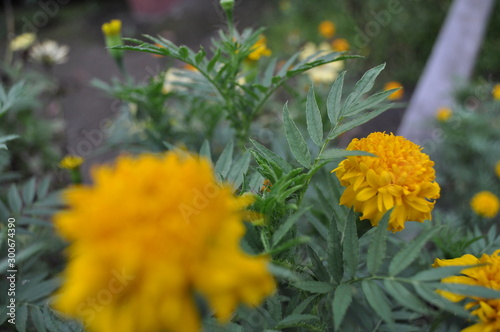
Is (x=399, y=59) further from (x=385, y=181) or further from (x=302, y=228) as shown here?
(x=385, y=181)

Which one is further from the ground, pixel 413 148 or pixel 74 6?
pixel 74 6

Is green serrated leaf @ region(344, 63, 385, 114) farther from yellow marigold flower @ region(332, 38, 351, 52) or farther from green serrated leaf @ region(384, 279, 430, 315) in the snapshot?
yellow marigold flower @ region(332, 38, 351, 52)

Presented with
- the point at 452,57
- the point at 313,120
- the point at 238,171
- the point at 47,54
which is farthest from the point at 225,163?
the point at 452,57

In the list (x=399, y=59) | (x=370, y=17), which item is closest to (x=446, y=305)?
(x=399, y=59)

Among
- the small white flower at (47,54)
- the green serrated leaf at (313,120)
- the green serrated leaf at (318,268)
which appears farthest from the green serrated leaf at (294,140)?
the small white flower at (47,54)

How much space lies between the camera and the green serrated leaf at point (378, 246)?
1.74 ft

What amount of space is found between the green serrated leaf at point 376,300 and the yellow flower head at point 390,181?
9 centimetres

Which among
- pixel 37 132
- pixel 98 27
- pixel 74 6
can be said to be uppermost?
pixel 74 6

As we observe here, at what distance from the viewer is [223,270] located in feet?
1.18

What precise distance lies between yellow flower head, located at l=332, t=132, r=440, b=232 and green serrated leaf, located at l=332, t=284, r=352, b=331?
11 centimetres

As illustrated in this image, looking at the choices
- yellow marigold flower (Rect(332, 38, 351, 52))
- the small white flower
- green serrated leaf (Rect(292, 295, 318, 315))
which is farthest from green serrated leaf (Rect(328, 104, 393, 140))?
the small white flower

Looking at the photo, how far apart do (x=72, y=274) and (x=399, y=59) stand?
10.6 ft

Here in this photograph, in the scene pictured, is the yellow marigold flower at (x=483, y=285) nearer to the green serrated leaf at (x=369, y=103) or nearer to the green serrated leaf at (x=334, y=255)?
the green serrated leaf at (x=334, y=255)

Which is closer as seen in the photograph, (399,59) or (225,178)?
(225,178)
